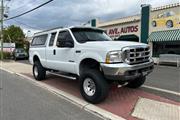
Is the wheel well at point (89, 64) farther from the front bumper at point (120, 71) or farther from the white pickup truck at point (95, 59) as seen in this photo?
the front bumper at point (120, 71)

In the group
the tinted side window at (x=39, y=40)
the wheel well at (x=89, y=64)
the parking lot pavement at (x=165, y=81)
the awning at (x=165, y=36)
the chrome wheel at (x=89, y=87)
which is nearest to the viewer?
the chrome wheel at (x=89, y=87)

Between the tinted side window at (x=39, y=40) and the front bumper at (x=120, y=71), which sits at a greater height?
the tinted side window at (x=39, y=40)

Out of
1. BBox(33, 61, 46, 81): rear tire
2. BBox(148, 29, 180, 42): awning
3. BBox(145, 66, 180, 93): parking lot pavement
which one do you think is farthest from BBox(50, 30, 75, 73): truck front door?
BBox(148, 29, 180, 42): awning

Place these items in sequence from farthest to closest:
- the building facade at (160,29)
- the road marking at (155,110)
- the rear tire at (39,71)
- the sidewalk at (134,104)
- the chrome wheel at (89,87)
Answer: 1. the building facade at (160,29)
2. the rear tire at (39,71)
3. the chrome wheel at (89,87)
4. the sidewalk at (134,104)
5. the road marking at (155,110)

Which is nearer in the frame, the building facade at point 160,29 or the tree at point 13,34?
the building facade at point 160,29

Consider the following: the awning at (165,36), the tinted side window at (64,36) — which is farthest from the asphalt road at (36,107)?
the awning at (165,36)

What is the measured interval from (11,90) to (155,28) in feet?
58.2

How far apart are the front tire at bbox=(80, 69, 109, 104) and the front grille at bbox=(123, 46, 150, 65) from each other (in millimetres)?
874

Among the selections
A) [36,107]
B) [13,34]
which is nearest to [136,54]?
[36,107]

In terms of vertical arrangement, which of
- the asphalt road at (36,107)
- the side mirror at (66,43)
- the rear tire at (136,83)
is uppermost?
the side mirror at (66,43)

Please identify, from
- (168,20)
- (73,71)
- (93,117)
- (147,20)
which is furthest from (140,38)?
(93,117)

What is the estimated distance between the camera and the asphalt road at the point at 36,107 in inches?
221

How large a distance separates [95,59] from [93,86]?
774 millimetres

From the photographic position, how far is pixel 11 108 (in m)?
6.28
